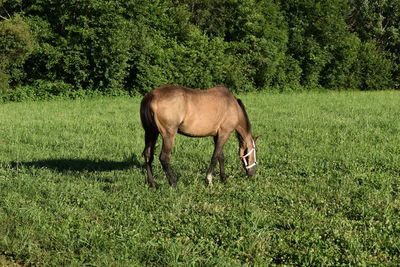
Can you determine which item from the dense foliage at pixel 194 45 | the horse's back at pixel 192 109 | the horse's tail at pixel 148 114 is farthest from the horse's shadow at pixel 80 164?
the dense foliage at pixel 194 45

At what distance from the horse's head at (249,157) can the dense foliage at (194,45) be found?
18.3m

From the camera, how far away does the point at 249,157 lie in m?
8.80

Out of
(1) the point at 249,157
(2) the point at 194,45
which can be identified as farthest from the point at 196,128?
(2) the point at 194,45

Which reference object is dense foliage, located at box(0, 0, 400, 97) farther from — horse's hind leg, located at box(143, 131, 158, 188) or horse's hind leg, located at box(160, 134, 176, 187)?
horse's hind leg, located at box(160, 134, 176, 187)

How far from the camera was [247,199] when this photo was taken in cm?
695

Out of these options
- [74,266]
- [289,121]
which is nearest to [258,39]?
[289,121]

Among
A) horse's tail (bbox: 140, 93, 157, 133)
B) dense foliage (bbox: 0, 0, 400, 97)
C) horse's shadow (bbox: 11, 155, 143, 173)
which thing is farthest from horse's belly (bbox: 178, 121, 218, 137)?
dense foliage (bbox: 0, 0, 400, 97)

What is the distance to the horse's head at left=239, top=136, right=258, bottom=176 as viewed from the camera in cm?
861

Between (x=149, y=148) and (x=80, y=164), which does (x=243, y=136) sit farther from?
(x=80, y=164)

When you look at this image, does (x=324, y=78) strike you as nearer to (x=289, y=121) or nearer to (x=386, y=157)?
(x=289, y=121)

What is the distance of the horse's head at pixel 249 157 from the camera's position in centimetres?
861

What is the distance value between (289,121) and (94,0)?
48.6 ft

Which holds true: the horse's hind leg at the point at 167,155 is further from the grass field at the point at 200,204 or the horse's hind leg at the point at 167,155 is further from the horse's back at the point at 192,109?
the grass field at the point at 200,204

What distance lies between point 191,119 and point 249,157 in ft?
5.08
